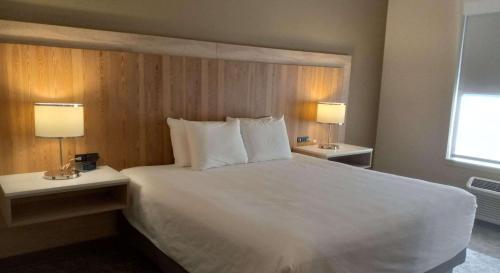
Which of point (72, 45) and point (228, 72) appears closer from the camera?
point (72, 45)

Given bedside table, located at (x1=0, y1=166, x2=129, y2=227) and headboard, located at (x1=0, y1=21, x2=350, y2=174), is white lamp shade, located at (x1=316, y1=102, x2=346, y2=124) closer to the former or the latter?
headboard, located at (x1=0, y1=21, x2=350, y2=174)

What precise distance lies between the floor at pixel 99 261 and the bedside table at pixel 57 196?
410 mm

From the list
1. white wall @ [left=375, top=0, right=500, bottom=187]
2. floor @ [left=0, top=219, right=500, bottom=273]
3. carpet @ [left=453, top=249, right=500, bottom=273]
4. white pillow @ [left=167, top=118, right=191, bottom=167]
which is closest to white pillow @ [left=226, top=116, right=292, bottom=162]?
white pillow @ [left=167, top=118, right=191, bottom=167]

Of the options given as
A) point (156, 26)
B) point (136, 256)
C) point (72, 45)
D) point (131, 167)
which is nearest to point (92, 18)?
point (72, 45)

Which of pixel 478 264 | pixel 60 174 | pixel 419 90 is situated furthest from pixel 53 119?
pixel 419 90

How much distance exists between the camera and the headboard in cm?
257

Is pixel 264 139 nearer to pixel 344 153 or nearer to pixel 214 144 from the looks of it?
pixel 214 144

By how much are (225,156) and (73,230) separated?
4.16ft

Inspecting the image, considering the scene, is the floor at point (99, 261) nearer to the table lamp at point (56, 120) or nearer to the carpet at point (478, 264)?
the carpet at point (478, 264)

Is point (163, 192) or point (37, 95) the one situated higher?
point (37, 95)

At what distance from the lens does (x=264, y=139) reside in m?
3.43

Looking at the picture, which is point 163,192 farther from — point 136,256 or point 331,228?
point 331,228

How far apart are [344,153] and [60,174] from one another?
8.47 ft

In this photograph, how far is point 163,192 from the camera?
242 centimetres
